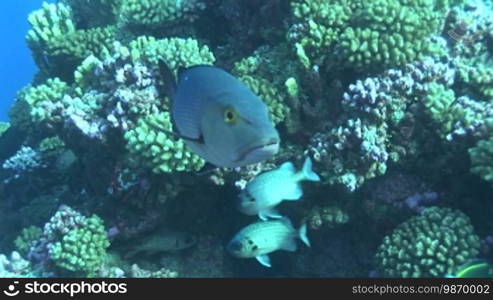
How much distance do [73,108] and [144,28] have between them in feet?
7.04

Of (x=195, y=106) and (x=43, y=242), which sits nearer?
(x=195, y=106)

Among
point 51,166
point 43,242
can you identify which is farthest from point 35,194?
point 43,242

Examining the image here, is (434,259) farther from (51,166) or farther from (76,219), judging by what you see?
(51,166)

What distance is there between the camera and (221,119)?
81.4 inches

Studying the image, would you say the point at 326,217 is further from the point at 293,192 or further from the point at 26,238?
the point at 26,238

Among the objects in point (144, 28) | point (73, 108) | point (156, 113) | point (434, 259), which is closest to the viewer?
point (434, 259)

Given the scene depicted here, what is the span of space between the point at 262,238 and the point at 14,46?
96.2 meters

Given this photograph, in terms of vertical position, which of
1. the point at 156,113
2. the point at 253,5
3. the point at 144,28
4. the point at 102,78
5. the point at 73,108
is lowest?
the point at 156,113

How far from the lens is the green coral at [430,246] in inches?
168

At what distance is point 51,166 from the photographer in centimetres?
784

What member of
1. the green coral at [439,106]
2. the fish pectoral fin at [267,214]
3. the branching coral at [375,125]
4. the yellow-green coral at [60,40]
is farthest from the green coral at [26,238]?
the green coral at [439,106]

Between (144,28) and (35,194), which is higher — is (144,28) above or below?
above

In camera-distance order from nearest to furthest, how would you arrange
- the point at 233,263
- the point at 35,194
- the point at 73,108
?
the point at 73,108 → the point at 233,263 → the point at 35,194

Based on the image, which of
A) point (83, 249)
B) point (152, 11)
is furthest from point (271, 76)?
point (83, 249)
